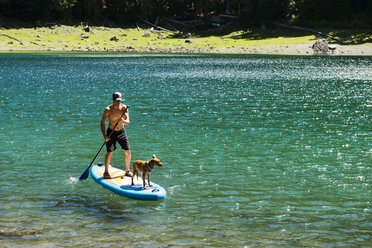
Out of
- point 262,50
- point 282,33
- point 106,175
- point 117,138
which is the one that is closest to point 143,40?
point 262,50

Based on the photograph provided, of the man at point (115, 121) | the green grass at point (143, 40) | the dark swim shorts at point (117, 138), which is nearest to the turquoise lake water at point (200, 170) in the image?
the dark swim shorts at point (117, 138)

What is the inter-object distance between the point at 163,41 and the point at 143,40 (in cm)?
544

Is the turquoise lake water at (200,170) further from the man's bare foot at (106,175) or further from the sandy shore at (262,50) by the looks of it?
the sandy shore at (262,50)

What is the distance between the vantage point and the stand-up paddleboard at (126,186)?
14302 millimetres

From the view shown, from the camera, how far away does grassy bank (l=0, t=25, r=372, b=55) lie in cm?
10425

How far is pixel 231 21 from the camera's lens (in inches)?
5027

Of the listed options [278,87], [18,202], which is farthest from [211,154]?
[278,87]

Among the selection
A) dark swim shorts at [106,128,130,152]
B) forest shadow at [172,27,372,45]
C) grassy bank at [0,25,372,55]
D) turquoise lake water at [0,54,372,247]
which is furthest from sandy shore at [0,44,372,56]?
dark swim shorts at [106,128,130,152]

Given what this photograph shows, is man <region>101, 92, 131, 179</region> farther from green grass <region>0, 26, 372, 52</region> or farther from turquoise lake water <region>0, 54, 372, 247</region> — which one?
green grass <region>0, 26, 372, 52</region>

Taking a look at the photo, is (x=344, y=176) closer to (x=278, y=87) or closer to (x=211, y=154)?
(x=211, y=154)

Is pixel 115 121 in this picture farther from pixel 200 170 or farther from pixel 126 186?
pixel 200 170

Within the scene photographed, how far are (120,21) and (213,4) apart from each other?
92.6ft

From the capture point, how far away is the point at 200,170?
17.8 metres

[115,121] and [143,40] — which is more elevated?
[143,40]
